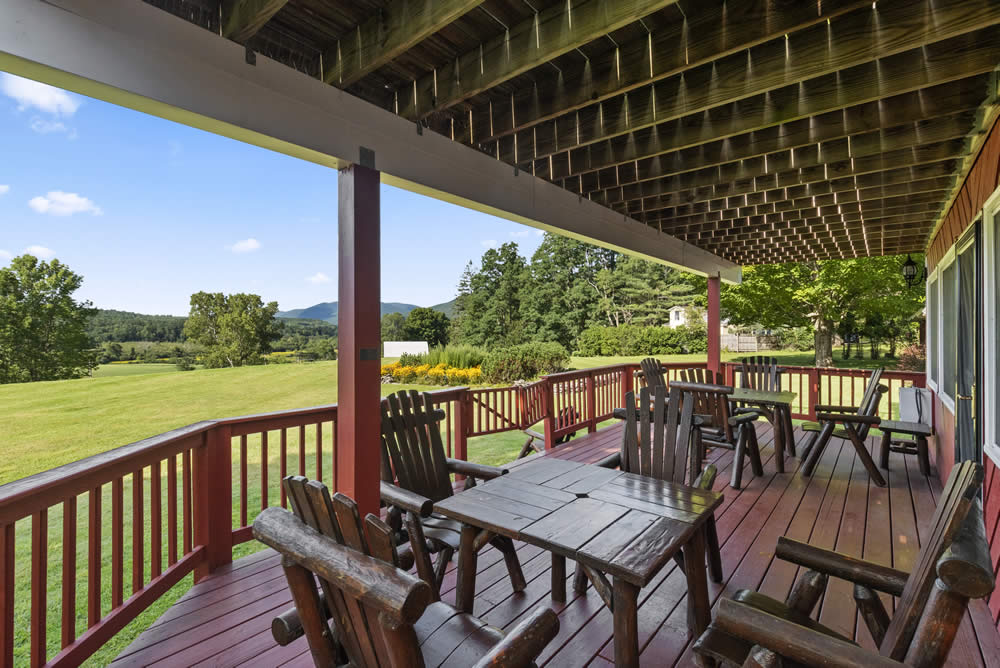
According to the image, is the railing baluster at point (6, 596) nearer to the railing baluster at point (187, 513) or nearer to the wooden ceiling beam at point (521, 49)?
the railing baluster at point (187, 513)

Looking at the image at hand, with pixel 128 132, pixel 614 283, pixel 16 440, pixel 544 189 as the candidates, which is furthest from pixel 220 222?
pixel 544 189

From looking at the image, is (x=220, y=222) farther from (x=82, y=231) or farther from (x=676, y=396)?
(x=676, y=396)

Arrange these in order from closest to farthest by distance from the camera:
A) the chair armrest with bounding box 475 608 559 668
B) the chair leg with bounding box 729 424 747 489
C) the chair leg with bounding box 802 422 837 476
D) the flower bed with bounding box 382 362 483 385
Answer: the chair armrest with bounding box 475 608 559 668, the chair leg with bounding box 729 424 747 489, the chair leg with bounding box 802 422 837 476, the flower bed with bounding box 382 362 483 385

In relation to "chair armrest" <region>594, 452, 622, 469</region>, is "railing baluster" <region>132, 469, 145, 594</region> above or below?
below

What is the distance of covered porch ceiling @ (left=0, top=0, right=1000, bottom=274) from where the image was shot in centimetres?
199

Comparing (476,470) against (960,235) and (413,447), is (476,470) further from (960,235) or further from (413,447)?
(960,235)

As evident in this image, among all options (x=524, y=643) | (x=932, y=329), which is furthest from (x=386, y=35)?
(x=932, y=329)

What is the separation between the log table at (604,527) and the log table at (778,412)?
3.03 meters

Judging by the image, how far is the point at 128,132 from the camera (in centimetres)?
1545

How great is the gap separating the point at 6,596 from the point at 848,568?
276 cm

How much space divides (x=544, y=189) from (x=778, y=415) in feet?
11.1

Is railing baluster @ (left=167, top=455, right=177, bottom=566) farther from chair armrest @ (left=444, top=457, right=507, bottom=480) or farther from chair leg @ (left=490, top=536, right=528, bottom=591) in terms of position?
chair leg @ (left=490, top=536, right=528, bottom=591)

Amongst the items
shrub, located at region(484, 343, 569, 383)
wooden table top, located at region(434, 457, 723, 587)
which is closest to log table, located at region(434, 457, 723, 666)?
wooden table top, located at region(434, 457, 723, 587)

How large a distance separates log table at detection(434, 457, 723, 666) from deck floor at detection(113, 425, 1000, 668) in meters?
0.21
